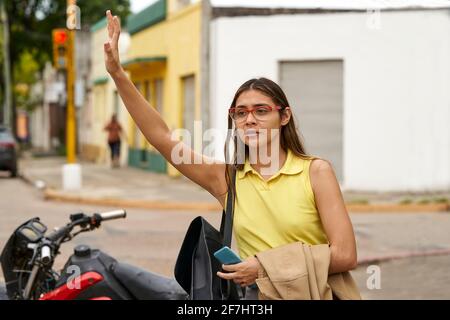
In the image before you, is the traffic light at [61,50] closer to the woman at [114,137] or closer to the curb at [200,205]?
the curb at [200,205]

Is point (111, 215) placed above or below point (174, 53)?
below

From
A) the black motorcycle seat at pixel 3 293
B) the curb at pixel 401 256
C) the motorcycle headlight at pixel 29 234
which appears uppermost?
the motorcycle headlight at pixel 29 234

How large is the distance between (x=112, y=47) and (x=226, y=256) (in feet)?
2.40

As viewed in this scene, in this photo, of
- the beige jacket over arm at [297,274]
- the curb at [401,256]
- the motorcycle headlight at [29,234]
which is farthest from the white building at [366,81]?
the beige jacket over arm at [297,274]

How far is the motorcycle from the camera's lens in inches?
131

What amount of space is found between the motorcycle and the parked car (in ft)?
64.7

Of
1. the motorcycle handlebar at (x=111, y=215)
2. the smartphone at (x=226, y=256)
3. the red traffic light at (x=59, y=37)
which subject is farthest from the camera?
the red traffic light at (x=59, y=37)

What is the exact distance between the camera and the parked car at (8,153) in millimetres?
22984

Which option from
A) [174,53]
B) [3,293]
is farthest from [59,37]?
[3,293]

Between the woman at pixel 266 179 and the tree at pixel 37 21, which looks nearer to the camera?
the woman at pixel 266 179

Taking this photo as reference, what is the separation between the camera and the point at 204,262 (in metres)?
2.48

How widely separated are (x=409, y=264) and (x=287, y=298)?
22.9 feet

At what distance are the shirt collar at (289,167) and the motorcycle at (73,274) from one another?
2.80 ft

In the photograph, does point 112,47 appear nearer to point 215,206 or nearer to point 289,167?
point 289,167
